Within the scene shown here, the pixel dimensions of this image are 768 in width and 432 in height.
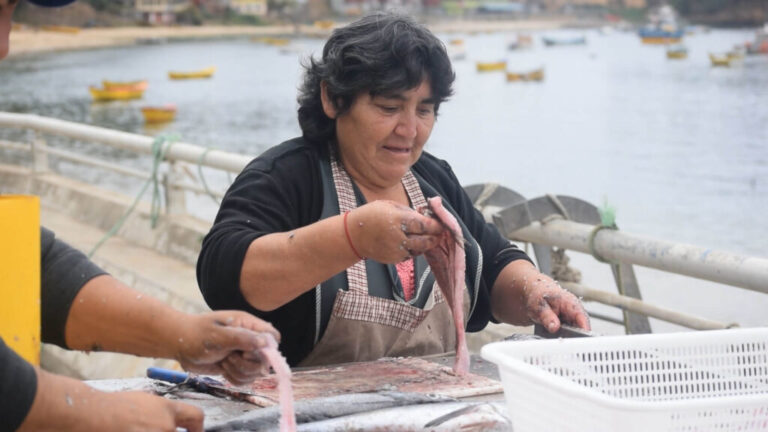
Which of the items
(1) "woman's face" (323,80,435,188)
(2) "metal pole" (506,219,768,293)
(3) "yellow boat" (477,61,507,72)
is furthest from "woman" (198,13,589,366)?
(3) "yellow boat" (477,61,507,72)

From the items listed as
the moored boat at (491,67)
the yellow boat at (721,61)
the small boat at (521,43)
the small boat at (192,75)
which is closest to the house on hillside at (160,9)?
the small boat at (192,75)

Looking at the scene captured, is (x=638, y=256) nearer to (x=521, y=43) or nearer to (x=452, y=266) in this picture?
(x=452, y=266)

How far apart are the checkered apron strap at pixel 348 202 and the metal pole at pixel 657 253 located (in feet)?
4.66

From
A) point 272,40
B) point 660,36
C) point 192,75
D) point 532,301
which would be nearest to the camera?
point 532,301

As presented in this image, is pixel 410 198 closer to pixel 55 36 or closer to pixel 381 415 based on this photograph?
pixel 381 415

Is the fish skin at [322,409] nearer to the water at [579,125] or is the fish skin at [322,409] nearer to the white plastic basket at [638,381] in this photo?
the white plastic basket at [638,381]

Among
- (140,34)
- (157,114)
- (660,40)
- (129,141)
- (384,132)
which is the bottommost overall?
(140,34)

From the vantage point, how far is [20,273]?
5.90ft

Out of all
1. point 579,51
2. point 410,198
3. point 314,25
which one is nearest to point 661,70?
point 579,51

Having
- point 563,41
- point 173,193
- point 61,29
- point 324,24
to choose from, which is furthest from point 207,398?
point 563,41

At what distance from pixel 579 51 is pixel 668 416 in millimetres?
100949

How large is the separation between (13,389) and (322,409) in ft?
2.06

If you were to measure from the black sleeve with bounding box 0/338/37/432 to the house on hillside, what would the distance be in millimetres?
89422

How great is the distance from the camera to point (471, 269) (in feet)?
9.79
